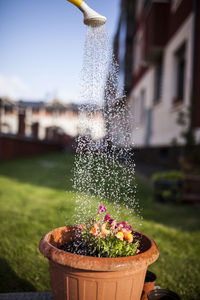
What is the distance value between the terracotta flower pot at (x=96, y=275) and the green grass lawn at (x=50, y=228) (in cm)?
71

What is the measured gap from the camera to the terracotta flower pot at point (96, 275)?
1.38m

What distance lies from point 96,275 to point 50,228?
1962 mm

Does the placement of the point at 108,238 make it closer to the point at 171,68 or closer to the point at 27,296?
the point at 27,296

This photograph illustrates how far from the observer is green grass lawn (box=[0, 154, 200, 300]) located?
233 centimetres

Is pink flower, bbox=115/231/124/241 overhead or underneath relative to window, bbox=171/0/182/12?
underneath

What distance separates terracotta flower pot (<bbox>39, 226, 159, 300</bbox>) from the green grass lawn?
0.71 m

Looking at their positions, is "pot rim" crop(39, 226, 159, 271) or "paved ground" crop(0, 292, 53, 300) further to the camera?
"paved ground" crop(0, 292, 53, 300)

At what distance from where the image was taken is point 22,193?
5.62 meters

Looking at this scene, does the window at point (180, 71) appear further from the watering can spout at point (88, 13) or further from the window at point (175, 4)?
the watering can spout at point (88, 13)

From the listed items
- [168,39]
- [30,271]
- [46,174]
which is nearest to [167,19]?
[168,39]

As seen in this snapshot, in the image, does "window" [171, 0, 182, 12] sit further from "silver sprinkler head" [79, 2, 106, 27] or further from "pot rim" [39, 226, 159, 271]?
"pot rim" [39, 226, 159, 271]

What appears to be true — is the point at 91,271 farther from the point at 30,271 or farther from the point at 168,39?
the point at 168,39

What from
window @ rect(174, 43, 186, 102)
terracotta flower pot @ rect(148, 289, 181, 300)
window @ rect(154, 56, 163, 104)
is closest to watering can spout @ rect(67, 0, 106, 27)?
terracotta flower pot @ rect(148, 289, 181, 300)

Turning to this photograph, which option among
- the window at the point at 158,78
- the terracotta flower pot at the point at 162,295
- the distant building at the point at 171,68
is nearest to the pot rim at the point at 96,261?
the terracotta flower pot at the point at 162,295
